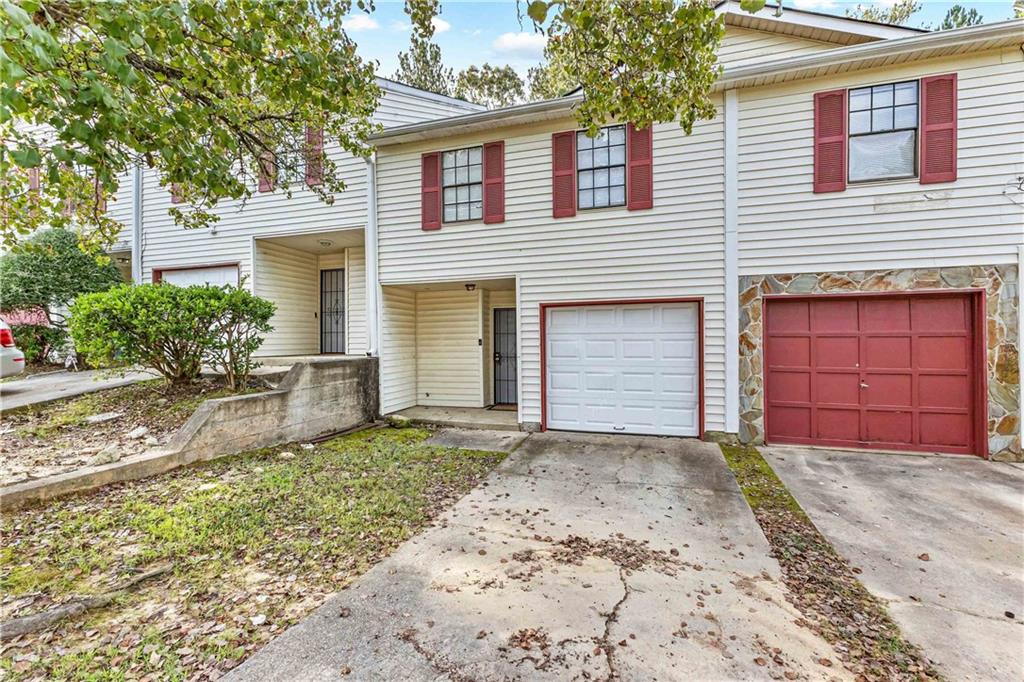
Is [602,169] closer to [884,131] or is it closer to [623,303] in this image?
[623,303]

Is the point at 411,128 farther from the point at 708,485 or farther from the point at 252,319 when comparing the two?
the point at 708,485

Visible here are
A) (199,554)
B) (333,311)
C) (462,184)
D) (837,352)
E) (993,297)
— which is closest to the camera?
(199,554)

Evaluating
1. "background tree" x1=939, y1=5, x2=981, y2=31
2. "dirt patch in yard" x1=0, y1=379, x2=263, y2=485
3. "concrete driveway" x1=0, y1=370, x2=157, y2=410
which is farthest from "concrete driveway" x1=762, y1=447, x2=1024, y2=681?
"background tree" x1=939, y1=5, x2=981, y2=31

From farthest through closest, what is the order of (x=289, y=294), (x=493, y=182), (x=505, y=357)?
1. (x=289, y=294)
2. (x=505, y=357)
3. (x=493, y=182)

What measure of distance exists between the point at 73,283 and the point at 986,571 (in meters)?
13.4

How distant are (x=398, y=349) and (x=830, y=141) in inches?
299

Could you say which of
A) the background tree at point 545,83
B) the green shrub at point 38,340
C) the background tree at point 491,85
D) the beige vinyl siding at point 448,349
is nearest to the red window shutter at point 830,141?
the beige vinyl siding at point 448,349

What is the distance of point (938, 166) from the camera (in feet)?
17.3

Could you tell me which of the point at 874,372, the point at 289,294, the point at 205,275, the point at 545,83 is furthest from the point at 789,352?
the point at 545,83

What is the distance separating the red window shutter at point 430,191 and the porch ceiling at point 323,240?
1428 millimetres

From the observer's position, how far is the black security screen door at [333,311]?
9.73 m

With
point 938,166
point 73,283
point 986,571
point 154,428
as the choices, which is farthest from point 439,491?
point 73,283

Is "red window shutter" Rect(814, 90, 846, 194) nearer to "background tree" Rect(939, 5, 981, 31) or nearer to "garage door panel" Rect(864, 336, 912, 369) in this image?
"garage door panel" Rect(864, 336, 912, 369)

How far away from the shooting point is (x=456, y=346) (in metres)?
8.66
